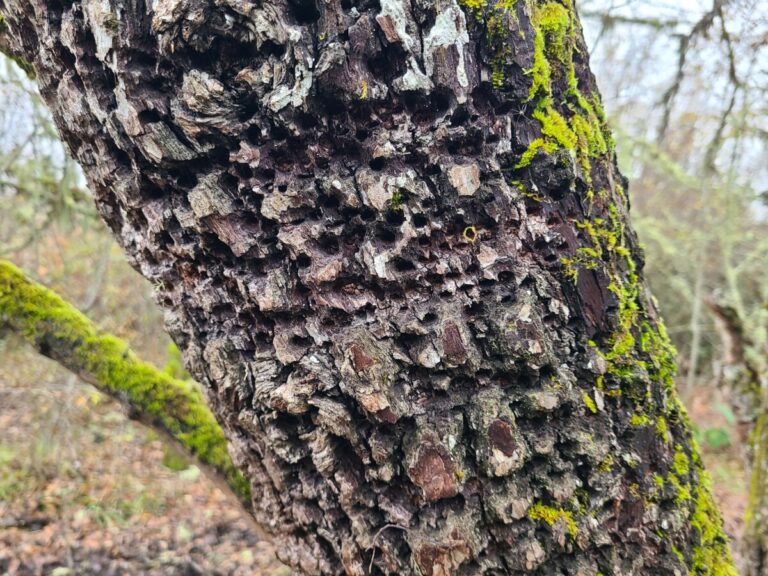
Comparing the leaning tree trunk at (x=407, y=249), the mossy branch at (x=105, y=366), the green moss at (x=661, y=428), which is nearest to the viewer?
the leaning tree trunk at (x=407, y=249)

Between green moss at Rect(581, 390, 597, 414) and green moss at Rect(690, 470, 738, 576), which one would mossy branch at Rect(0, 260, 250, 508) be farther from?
green moss at Rect(690, 470, 738, 576)

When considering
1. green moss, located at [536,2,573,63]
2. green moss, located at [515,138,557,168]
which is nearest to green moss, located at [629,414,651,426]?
green moss, located at [515,138,557,168]

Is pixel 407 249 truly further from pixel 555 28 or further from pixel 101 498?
pixel 101 498

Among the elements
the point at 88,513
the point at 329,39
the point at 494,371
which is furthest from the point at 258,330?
the point at 88,513

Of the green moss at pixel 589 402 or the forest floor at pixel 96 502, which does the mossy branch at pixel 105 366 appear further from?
the forest floor at pixel 96 502

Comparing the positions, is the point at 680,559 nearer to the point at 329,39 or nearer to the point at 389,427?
the point at 389,427

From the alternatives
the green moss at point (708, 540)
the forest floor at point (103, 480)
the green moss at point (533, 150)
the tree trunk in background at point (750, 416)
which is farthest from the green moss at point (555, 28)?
the forest floor at point (103, 480)
